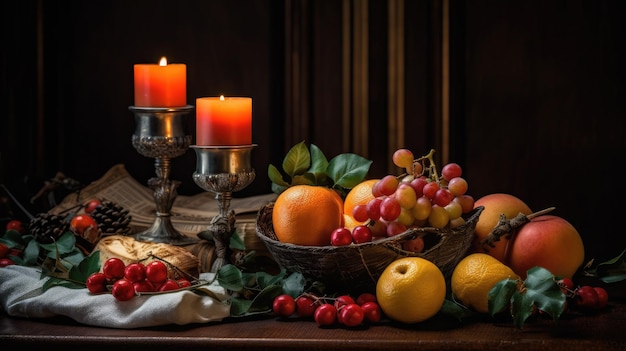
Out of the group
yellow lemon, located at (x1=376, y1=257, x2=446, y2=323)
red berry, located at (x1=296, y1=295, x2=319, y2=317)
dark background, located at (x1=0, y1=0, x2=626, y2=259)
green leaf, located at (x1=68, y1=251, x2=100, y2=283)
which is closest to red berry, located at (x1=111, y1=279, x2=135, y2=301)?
green leaf, located at (x1=68, y1=251, x2=100, y2=283)

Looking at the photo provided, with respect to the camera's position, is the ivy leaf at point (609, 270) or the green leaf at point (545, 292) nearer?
the green leaf at point (545, 292)

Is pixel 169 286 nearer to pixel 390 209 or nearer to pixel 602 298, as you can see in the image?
pixel 390 209

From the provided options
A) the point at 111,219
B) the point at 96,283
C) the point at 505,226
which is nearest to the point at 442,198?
the point at 505,226

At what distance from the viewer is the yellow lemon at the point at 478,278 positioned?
45.5 inches

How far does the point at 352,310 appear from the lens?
1.12 metres

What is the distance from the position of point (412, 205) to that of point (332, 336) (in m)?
0.20

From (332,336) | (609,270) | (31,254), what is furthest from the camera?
(31,254)

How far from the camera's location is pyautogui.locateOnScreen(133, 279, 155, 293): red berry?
1186mm

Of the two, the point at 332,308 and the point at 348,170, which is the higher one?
the point at 348,170

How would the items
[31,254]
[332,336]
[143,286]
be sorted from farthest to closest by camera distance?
[31,254]
[143,286]
[332,336]

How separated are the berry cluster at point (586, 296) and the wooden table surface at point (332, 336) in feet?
0.07

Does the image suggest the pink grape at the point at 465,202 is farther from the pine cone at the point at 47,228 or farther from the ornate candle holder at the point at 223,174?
the pine cone at the point at 47,228

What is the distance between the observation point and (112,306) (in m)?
1.16

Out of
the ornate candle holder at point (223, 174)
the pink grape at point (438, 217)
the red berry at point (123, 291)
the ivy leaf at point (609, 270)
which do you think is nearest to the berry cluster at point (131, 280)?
the red berry at point (123, 291)
